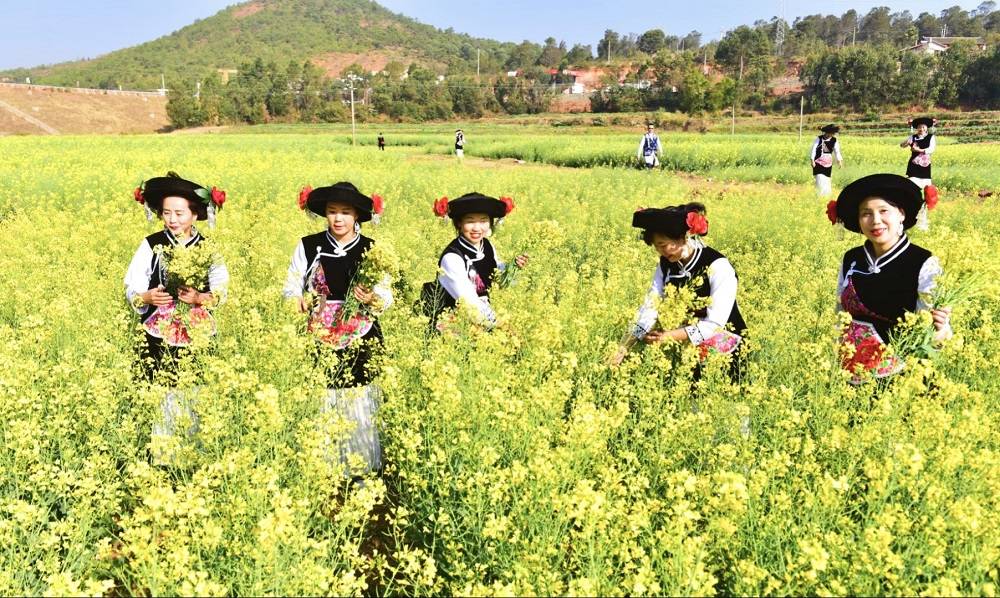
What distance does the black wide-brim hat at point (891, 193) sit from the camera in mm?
3473

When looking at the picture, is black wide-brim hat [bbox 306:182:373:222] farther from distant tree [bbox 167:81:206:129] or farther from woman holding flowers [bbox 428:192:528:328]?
distant tree [bbox 167:81:206:129]

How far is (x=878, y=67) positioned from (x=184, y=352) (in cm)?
8211

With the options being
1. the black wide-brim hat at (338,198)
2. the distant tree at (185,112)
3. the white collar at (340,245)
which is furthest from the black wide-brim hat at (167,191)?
the distant tree at (185,112)

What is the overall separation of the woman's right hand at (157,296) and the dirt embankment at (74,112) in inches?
3571

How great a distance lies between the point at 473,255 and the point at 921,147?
466 inches

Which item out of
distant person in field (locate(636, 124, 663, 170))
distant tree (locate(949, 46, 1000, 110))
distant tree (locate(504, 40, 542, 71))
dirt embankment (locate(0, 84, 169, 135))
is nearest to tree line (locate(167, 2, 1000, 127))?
distant tree (locate(949, 46, 1000, 110))

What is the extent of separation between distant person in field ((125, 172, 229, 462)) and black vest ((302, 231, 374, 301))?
57cm

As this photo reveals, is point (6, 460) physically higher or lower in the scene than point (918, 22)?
lower

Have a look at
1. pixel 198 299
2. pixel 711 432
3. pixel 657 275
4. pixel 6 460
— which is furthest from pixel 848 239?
pixel 6 460

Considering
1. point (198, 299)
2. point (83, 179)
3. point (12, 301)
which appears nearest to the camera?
point (198, 299)

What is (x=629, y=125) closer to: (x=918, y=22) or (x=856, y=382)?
(x=856, y=382)

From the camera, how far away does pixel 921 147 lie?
12680mm

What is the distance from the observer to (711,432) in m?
3.22

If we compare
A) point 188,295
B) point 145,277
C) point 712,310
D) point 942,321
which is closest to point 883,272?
point 942,321
